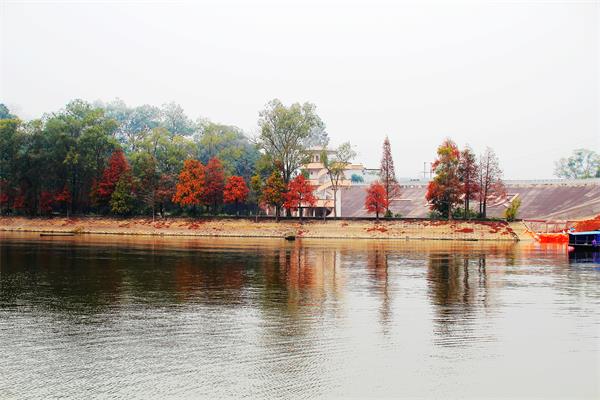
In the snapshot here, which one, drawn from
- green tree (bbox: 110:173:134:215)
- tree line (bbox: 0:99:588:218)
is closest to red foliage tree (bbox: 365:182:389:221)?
tree line (bbox: 0:99:588:218)

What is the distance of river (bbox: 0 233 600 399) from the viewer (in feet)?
59.9

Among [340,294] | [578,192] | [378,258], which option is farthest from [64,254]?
[578,192]

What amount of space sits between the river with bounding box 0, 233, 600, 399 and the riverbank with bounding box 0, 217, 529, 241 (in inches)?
1601

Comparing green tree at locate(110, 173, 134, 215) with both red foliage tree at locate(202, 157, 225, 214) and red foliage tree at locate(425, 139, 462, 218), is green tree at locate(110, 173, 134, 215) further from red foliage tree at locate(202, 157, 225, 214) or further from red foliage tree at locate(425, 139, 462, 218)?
red foliage tree at locate(425, 139, 462, 218)

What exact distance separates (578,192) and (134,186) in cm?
6256

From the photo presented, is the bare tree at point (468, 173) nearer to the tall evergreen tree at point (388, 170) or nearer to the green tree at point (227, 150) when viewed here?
the tall evergreen tree at point (388, 170)

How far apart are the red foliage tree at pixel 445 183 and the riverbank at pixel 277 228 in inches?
201

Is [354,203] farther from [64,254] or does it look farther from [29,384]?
[29,384]

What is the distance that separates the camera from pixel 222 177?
329ft

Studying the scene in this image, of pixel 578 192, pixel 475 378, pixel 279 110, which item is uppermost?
pixel 279 110

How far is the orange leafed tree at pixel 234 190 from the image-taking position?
320 ft

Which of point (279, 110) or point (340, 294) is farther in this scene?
point (279, 110)

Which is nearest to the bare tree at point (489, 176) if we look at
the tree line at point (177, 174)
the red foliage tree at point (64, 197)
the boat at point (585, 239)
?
the tree line at point (177, 174)

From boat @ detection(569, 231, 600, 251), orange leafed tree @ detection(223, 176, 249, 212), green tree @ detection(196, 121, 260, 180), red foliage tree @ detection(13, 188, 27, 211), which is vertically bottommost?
boat @ detection(569, 231, 600, 251)
